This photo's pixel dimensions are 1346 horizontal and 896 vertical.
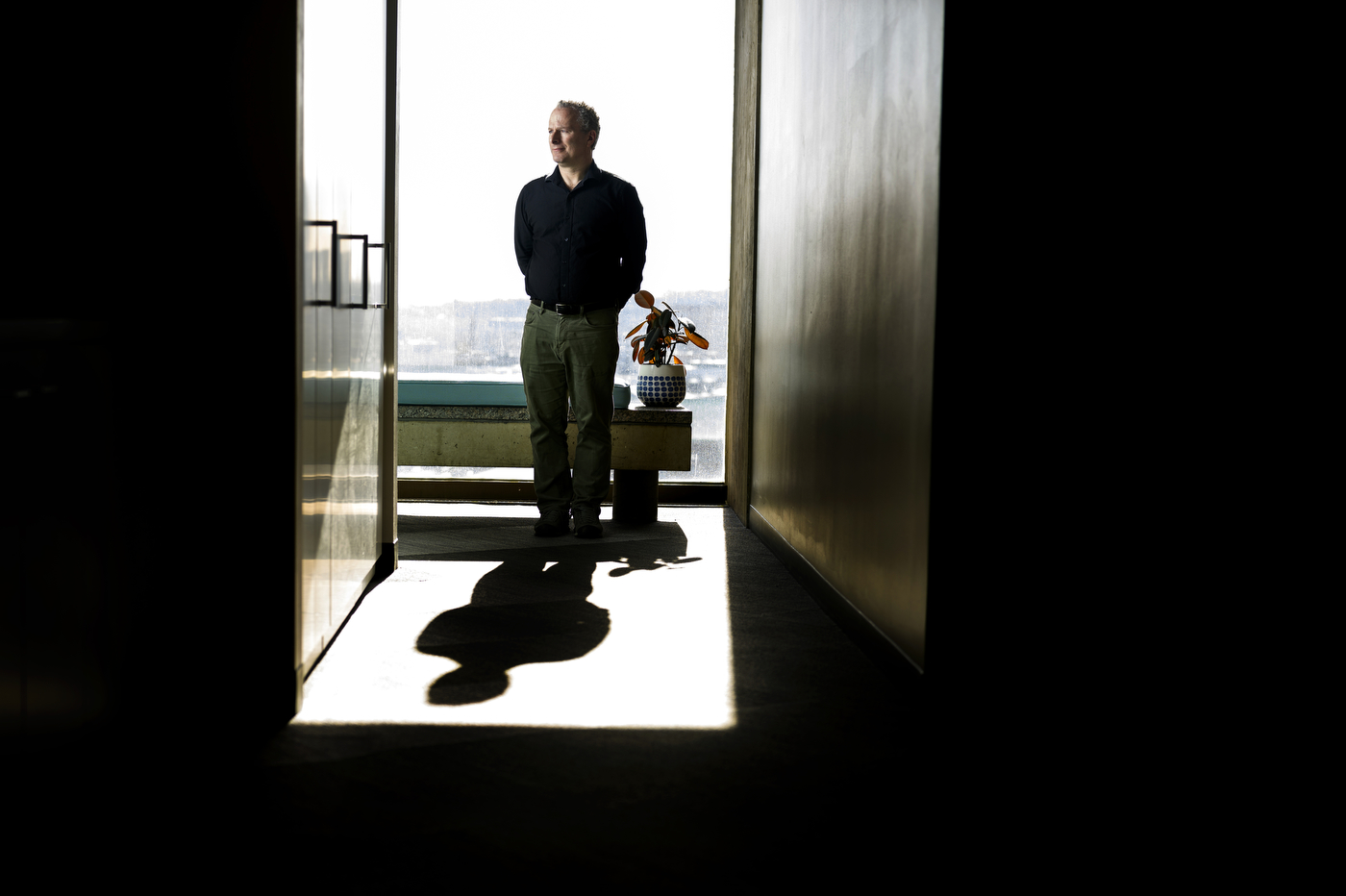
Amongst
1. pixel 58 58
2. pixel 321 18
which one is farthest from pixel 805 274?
pixel 58 58

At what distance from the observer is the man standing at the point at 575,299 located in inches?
187

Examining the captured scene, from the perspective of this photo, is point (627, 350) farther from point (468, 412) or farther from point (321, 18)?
point (321, 18)

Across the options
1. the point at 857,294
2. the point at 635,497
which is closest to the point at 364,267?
the point at 857,294

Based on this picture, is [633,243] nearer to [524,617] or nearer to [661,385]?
[661,385]

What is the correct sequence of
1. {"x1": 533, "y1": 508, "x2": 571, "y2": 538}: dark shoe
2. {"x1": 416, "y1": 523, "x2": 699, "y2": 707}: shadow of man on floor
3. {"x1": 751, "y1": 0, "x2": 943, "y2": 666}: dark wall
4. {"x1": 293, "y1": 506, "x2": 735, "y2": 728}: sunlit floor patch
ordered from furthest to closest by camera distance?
{"x1": 533, "y1": 508, "x2": 571, "y2": 538}: dark shoe < {"x1": 416, "y1": 523, "x2": 699, "y2": 707}: shadow of man on floor < {"x1": 751, "y1": 0, "x2": 943, "y2": 666}: dark wall < {"x1": 293, "y1": 506, "x2": 735, "y2": 728}: sunlit floor patch

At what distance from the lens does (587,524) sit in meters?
4.83

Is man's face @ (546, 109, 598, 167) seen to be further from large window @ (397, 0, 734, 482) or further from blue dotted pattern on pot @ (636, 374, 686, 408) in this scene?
blue dotted pattern on pot @ (636, 374, 686, 408)

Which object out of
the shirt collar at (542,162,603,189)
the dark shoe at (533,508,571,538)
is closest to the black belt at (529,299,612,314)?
the shirt collar at (542,162,603,189)

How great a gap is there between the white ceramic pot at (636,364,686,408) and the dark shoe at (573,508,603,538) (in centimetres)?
85

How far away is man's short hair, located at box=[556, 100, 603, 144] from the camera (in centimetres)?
476

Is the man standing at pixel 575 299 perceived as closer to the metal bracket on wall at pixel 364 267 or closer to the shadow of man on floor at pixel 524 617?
the shadow of man on floor at pixel 524 617

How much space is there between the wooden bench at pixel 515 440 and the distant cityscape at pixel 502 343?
1.53 ft

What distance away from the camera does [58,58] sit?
85.3 inches

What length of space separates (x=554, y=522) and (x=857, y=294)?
86.5 inches
